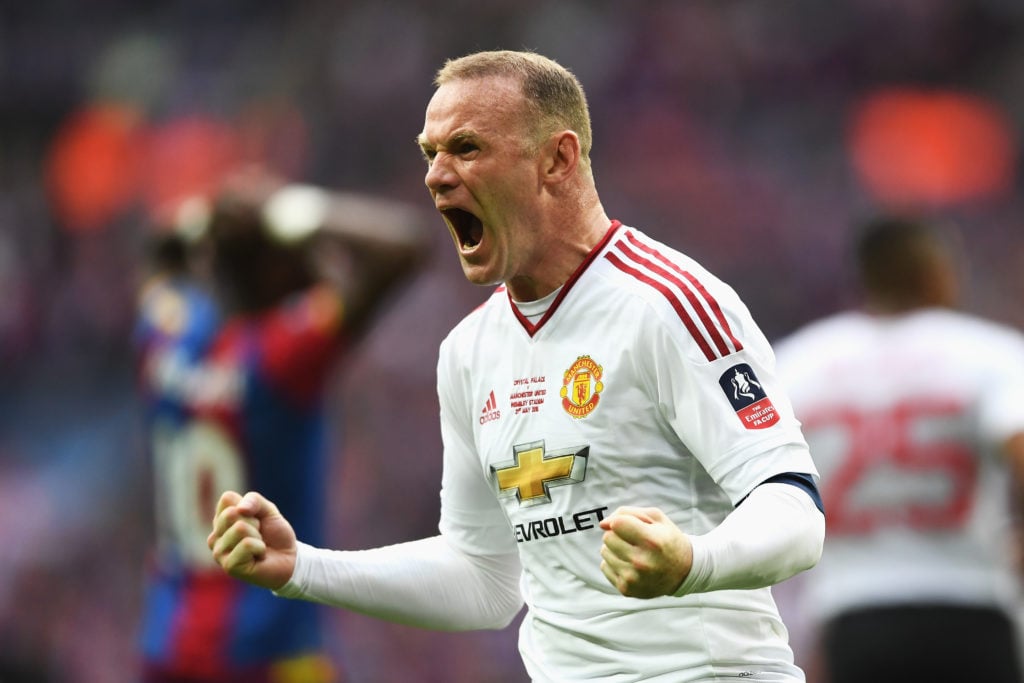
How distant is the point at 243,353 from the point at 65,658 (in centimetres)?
710

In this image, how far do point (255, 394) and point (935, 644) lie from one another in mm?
2483

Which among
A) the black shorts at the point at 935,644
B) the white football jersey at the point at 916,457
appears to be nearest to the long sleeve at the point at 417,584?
the white football jersey at the point at 916,457

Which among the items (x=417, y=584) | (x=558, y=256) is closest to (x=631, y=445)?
(x=558, y=256)

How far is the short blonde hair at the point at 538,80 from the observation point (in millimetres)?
3045

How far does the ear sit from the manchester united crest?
39 centimetres

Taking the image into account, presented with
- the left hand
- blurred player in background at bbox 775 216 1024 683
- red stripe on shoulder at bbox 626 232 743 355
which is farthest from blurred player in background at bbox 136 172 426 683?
the left hand

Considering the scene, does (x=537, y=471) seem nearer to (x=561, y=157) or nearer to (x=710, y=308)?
(x=710, y=308)

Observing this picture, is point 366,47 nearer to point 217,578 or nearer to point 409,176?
point 409,176

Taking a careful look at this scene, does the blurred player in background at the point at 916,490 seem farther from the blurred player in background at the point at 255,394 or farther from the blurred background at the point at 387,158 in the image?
the blurred background at the point at 387,158

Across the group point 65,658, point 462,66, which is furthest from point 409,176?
point 462,66

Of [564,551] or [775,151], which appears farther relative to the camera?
[775,151]

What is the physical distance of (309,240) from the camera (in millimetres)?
5680

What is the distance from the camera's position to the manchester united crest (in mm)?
2914

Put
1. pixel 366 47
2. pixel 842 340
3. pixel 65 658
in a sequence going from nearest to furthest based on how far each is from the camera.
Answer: pixel 842 340, pixel 65 658, pixel 366 47
